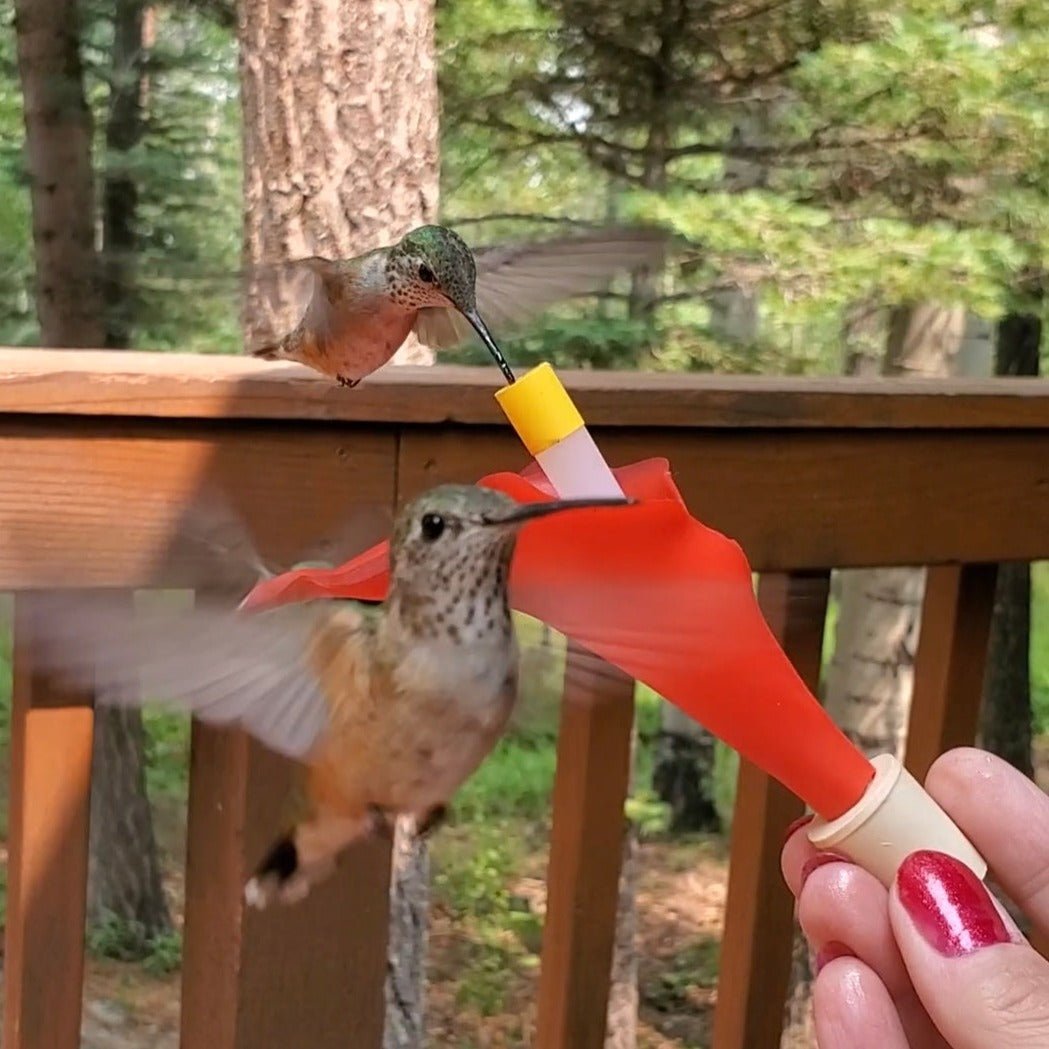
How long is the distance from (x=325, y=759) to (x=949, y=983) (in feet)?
1.15

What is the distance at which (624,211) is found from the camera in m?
3.65

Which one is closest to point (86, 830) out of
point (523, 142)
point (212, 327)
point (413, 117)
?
point (413, 117)

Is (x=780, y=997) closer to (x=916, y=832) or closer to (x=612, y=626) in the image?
(x=916, y=832)

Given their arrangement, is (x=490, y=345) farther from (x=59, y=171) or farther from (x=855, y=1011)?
(x=59, y=171)

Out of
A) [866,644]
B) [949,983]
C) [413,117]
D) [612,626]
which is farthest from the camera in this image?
[866,644]

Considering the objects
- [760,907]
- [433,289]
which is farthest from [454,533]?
[760,907]

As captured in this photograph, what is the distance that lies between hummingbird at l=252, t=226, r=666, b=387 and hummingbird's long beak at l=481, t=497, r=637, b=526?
0.53 feet

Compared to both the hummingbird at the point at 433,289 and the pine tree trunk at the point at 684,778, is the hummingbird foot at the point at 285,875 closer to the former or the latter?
the hummingbird at the point at 433,289

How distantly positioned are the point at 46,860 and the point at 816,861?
1.86 ft

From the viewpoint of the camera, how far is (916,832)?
0.74 m

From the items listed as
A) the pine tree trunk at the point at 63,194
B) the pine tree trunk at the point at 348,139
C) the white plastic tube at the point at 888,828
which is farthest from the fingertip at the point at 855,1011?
the pine tree trunk at the point at 63,194

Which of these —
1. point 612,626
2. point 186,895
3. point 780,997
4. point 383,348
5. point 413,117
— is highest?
point 413,117

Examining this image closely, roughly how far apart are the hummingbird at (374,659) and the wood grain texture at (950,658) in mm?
743

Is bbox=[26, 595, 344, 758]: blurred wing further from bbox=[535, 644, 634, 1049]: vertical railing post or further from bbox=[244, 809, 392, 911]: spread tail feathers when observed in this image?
bbox=[535, 644, 634, 1049]: vertical railing post
